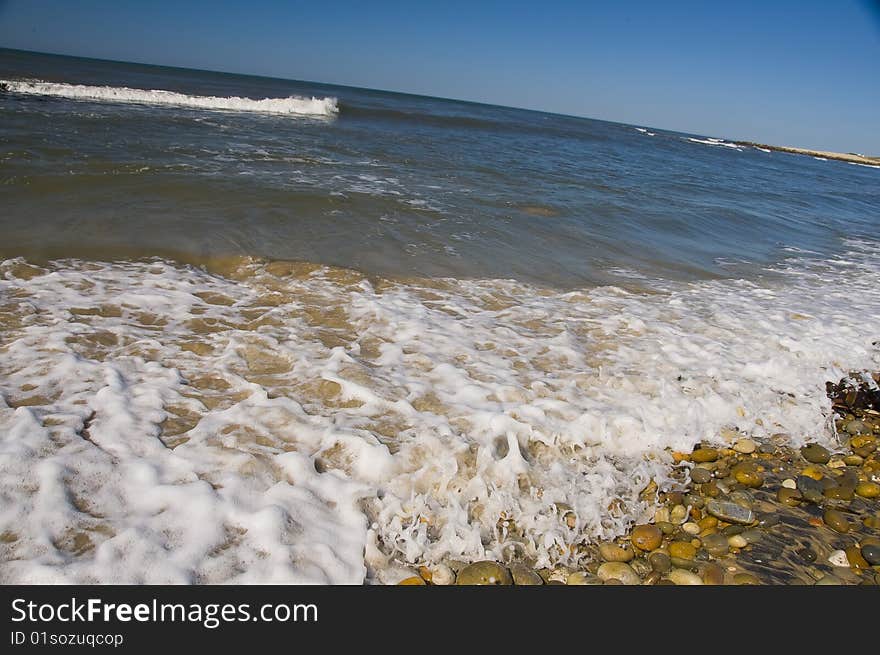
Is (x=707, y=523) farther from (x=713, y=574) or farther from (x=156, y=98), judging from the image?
(x=156, y=98)

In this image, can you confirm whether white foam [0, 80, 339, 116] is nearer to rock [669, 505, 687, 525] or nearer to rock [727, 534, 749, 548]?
rock [669, 505, 687, 525]

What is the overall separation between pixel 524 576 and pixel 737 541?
3.89 ft

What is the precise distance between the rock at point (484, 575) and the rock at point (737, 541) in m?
1.22

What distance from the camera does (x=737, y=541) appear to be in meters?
2.52

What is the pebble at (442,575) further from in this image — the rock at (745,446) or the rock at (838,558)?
the rock at (745,446)

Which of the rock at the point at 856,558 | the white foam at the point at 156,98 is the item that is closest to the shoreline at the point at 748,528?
the rock at the point at 856,558

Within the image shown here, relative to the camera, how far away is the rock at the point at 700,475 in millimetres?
2998

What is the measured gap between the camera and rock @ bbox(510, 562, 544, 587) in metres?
2.21

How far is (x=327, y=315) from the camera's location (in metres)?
4.43

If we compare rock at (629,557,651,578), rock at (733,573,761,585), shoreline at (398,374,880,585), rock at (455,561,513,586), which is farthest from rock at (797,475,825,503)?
rock at (455,561,513,586)
